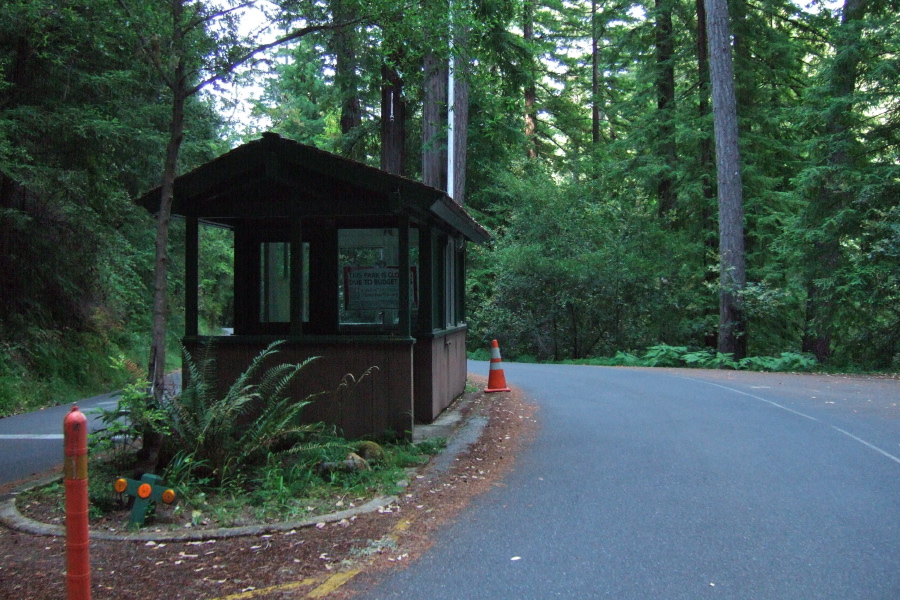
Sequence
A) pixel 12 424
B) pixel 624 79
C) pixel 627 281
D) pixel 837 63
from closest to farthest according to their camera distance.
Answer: pixel 12 424
pixel 837 63
pixel 627 281
pixel 624 79

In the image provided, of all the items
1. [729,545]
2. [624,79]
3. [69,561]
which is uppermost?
[624,79]

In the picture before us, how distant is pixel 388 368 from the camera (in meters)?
8.99

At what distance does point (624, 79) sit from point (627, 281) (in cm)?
1763

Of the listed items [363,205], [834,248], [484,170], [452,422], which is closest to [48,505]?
[363,205]

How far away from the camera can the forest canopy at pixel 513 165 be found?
11.0 m

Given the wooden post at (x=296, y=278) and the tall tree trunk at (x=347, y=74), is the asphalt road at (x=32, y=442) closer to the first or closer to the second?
the wooden post at (x=296, y=278)

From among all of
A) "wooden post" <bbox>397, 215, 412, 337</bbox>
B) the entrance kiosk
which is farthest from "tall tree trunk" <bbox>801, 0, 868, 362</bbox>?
"wooden post" <bbox>397, 215, 412, 337</bbox>

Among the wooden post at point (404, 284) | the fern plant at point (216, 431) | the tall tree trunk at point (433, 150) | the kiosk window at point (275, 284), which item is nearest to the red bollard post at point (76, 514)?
the fern plant at point (216, 431)

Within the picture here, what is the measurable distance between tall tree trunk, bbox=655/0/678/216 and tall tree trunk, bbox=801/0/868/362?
7362mm

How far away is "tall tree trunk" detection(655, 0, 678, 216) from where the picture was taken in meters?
28.7

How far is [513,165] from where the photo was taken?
32.4m

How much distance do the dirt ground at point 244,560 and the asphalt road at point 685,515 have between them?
269 millimetres

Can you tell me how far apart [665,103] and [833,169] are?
10.9m

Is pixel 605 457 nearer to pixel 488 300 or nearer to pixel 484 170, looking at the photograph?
pixel 488 300
